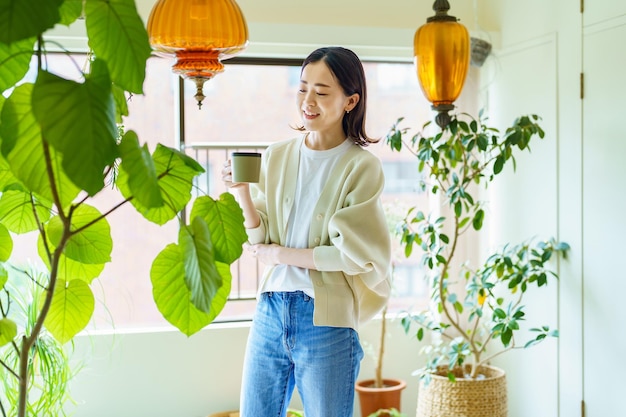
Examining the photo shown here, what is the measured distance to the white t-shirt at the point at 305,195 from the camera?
7.64 feet

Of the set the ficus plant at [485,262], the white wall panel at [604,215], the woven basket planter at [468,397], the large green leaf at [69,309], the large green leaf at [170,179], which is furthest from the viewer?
the woven basket planter at [468,397]

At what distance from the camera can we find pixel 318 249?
7.42 ft

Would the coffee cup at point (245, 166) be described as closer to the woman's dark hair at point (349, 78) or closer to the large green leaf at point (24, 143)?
the woman's dark hair at point (349, 78)

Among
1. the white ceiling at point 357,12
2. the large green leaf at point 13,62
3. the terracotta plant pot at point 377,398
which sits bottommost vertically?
the terracotta plant pot at point 377,398

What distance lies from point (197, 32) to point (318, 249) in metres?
0.81

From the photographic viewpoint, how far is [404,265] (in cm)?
409

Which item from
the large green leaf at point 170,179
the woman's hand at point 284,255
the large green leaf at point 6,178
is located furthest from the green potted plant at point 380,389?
the large green leaf at point 6,178

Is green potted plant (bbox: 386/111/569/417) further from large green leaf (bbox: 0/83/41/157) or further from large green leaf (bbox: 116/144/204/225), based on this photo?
large green leaf (bbox: 0/83/41/157)

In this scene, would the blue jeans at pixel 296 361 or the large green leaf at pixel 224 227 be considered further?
the blue jeans at pixel 296 361

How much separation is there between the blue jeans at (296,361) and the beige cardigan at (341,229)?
5cm

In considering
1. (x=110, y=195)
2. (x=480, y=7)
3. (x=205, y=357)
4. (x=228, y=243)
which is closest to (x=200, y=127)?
(x=110, y=195)

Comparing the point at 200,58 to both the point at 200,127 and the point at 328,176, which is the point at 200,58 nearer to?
the point at 328,176

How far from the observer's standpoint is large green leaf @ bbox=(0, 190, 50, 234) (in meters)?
1.44

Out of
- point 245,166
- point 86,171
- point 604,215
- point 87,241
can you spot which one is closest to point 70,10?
point 86,171
